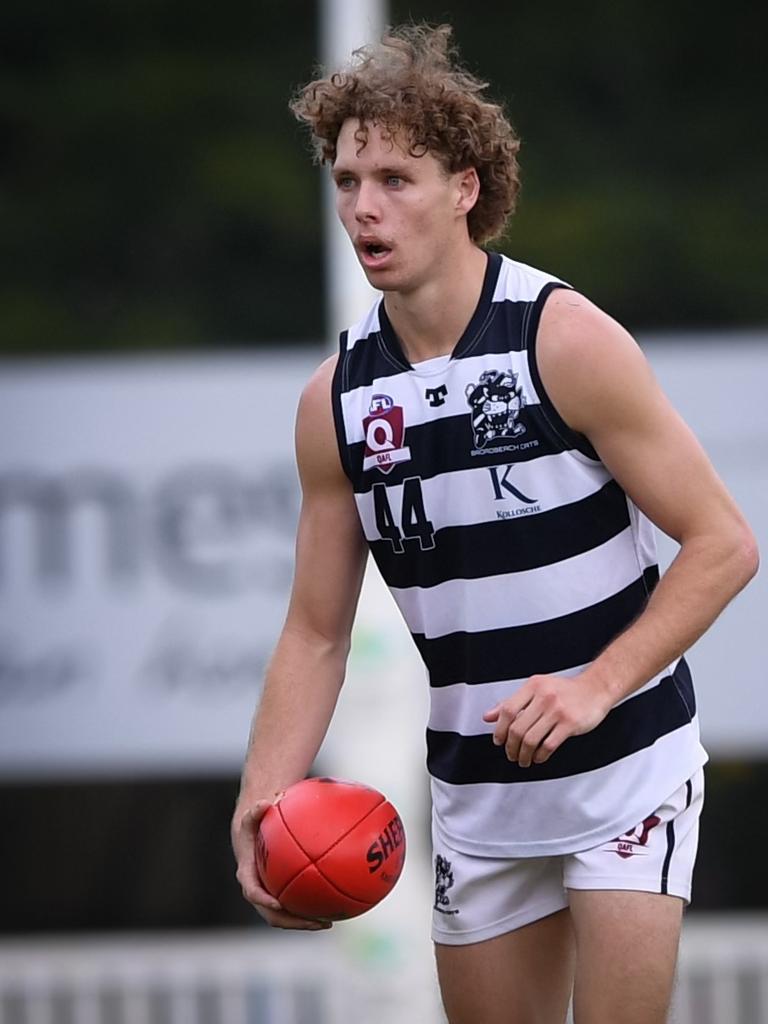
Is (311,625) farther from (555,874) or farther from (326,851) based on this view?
(555,874)

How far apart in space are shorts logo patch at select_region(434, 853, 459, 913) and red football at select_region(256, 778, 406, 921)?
155 millimetres

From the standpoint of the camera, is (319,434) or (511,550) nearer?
(511,550)

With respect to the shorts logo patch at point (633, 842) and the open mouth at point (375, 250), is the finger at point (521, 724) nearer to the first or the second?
the shorts logo patch at point (633, 842)

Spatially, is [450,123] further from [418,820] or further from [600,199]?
[600,199]

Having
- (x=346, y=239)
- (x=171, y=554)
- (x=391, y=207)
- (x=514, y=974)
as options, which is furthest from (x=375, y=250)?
(x=171, y=554)

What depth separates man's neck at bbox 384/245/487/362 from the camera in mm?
3227

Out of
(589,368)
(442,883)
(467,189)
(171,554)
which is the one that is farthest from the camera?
(171,554)

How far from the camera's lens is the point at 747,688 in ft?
22.8

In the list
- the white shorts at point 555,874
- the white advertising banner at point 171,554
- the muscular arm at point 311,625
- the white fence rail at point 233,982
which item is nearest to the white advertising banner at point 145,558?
the white advertising banner at point 171,554

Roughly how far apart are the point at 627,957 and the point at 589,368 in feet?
3.16

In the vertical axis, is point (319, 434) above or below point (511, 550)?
above

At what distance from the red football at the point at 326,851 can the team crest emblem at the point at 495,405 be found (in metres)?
0.67

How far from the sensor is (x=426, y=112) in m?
3.15

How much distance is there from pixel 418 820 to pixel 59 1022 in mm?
1616
